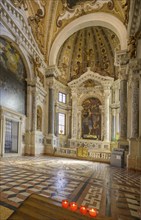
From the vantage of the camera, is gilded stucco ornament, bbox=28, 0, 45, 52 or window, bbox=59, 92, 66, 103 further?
window, bbox=59, 92, 66, 103

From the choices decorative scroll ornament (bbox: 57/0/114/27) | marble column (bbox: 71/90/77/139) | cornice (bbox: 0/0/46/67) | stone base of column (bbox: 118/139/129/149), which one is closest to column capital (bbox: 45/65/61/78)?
cornice (bbox: 0/0/46/67)

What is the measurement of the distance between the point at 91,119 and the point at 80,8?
1120cm

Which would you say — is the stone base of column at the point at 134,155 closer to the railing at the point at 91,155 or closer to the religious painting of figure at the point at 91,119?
the railing at the point at 91,155

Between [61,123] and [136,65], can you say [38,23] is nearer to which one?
[136,65]

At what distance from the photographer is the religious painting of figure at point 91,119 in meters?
18.0

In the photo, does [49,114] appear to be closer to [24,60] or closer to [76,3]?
[24,60]

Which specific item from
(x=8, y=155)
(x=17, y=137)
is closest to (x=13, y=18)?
(x=17, y=137)

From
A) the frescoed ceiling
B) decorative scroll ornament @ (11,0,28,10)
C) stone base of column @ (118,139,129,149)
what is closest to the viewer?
decorative scroll ornament @ (11,0,28,10)

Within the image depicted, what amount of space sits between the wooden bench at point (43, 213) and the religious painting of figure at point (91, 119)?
16.6 meters

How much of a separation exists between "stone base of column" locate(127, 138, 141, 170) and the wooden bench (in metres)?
7.34

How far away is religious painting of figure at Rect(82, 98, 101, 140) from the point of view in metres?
18.0

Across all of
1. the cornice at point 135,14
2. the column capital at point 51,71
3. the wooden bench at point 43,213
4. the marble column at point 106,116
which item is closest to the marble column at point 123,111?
the cornice at point 135,14

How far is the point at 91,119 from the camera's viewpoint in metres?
18.5

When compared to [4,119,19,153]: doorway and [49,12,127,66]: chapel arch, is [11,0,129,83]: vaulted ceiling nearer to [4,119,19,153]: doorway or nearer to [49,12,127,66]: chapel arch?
[49,12,127,66]: chapel arch
